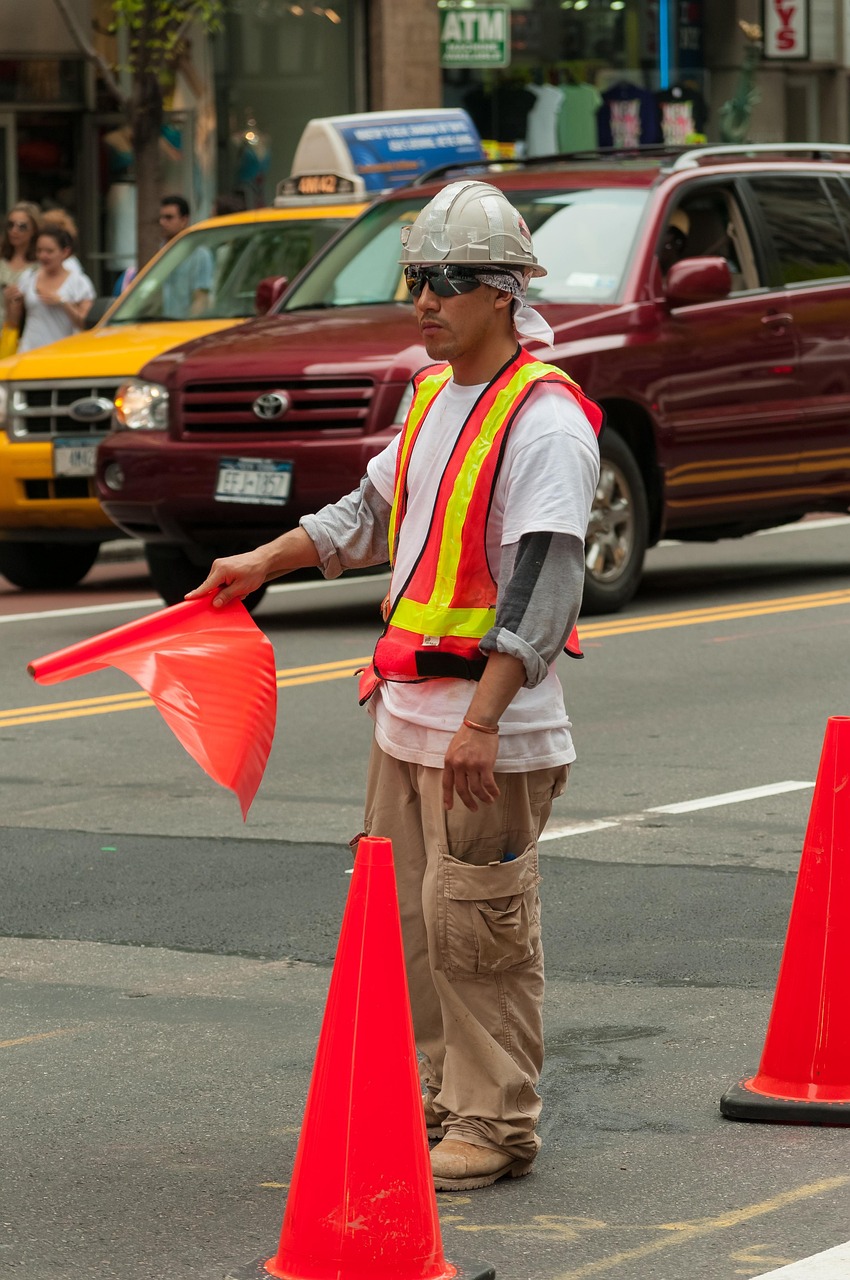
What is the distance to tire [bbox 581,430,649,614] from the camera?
1216cm

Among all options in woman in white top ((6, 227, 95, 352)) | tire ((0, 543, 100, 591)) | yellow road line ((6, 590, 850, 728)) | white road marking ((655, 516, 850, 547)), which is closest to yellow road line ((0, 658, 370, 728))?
yellow road line ((6, 590, 850, 728))

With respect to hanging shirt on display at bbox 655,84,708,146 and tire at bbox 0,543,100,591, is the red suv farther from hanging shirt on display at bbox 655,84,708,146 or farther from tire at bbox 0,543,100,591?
hanging shirt on display at bbox 655,84,708,146


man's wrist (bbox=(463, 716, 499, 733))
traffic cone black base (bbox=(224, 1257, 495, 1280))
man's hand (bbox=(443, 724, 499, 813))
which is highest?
man's wrist (bbox=(463, 716, 499, 733))

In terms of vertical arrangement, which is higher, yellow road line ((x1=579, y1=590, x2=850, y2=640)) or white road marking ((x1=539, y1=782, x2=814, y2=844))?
white road marking ((x1=539, y1=782, x2=814, y2=844))

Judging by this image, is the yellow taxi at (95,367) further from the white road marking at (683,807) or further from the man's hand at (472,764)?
the man's hand at (472,764)

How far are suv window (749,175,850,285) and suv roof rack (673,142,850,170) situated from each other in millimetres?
245

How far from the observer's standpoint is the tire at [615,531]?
12164 millimetres

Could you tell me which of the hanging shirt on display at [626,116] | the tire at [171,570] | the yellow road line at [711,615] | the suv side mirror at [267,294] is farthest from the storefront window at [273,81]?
the yellow road line at [711,615]

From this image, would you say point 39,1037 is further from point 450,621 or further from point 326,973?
point 450,621

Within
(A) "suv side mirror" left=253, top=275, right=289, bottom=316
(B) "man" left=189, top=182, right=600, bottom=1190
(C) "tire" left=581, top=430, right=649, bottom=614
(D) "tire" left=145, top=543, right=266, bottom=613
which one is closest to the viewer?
(B) "man" left=189, top=182, right=600, bottom=1190

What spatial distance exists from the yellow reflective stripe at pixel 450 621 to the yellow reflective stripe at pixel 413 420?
8.6 inches

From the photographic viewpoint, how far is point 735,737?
9102 mm

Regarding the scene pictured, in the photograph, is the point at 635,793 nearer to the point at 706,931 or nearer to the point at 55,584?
the point at 706,931

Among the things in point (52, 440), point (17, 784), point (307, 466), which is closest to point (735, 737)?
point (17, 784)
